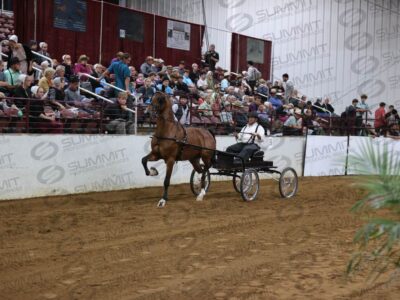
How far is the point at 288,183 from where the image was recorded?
14.2m

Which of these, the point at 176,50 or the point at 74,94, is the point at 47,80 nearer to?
the point at 74,94

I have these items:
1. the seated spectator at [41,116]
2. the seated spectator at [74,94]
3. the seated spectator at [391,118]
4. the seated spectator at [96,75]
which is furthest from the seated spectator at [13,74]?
the seated spectator at [391,118]

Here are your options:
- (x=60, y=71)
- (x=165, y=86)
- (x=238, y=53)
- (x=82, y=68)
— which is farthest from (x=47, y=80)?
(x=238, y=53)

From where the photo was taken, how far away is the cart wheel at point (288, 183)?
13.9 meters

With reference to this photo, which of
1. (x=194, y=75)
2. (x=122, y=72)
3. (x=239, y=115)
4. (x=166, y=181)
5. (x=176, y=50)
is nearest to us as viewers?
(x=166, y=181)

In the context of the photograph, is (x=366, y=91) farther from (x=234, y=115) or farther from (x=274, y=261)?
(x=274, y=261)

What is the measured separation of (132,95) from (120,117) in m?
0.69

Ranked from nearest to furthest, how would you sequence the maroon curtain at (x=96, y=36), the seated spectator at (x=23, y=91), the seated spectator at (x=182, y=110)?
the seated spectator at (x=23, y=91), the seated spectator at (x=182, y=110), the maroon curtain at (x=96, y=36)

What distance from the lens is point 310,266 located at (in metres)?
6.81

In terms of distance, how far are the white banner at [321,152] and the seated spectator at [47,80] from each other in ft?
32.8

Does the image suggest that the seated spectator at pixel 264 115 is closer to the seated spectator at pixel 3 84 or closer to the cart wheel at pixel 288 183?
the cart wheel at pixel 288 183

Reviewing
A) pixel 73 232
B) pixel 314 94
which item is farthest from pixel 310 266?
pixel 314 94

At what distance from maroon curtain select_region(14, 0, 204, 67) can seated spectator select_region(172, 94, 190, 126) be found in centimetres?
592

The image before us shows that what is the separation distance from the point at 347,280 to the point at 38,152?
821cm
